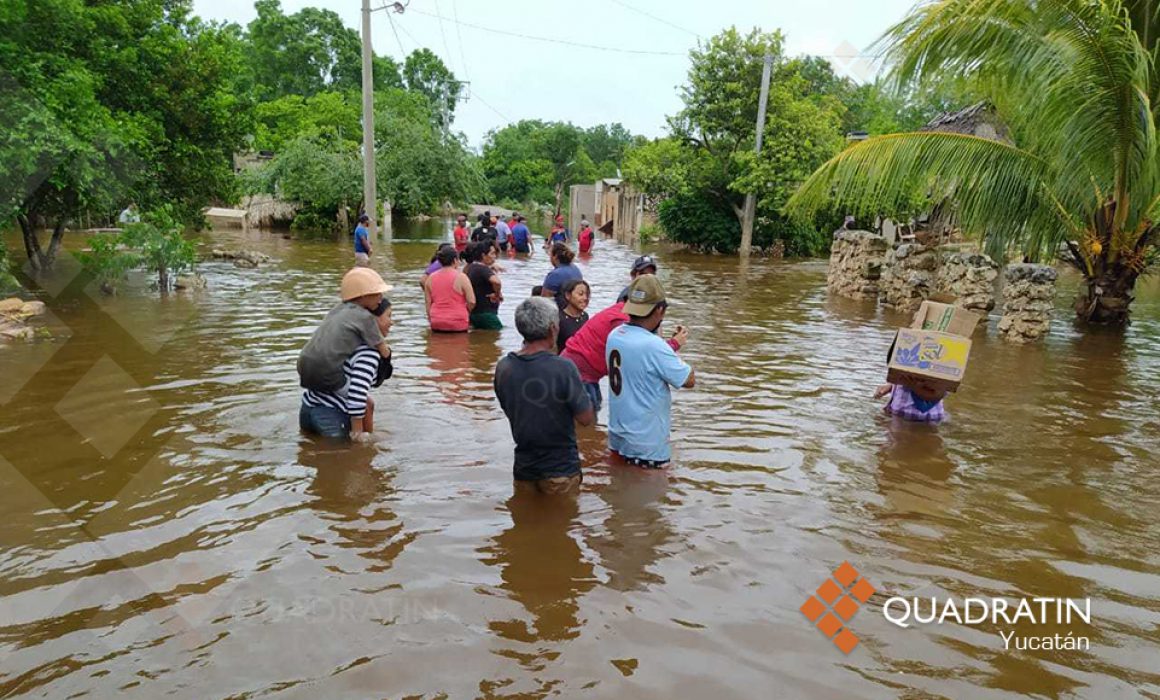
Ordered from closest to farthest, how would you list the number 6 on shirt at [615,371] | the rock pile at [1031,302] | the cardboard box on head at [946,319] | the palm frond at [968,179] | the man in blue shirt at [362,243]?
the number 6 on shirt at [615,371], the cardboard box on head at [946,319], the palm frond at [968,179], the rock pile at [1031,302], the man in blue shirt at [362,243]

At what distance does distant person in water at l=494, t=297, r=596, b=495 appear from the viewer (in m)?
4.74

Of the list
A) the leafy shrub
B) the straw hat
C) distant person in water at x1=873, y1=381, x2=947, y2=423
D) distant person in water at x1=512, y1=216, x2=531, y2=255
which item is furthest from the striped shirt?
the leafy shrub

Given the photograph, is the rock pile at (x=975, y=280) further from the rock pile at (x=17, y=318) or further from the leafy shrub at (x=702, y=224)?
the rock pile at (x=17, y=318)

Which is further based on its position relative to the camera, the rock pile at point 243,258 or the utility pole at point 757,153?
the utility pole at point 757,153

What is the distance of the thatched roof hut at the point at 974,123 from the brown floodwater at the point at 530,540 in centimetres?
964

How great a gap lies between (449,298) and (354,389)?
192 inches

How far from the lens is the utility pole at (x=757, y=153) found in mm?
24438

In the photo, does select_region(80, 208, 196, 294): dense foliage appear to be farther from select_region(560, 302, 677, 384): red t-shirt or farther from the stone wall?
the stone wall

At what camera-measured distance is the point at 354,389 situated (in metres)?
5.95

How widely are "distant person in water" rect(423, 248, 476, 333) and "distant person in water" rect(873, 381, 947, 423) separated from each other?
18.4 feet

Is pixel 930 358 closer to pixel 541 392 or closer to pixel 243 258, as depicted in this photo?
pixel 541 392

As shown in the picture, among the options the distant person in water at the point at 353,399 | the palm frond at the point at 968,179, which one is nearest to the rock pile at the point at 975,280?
the palm frond at the point at 968,179

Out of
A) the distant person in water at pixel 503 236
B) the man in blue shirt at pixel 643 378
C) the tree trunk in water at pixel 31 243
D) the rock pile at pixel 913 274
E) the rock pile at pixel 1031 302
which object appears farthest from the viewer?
the distant person in water at pixel 503 236

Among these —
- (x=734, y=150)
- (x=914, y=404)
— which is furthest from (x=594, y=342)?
(x=734, y=150)
